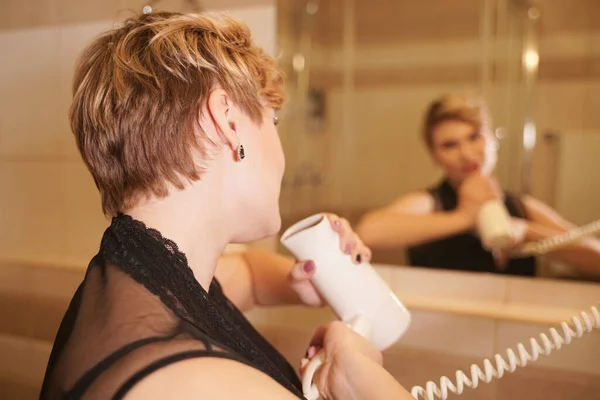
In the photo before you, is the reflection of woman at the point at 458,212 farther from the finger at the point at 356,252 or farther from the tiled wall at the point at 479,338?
the finger at the point at 356,252

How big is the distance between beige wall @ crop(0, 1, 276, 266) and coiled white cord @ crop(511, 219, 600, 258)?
95cm

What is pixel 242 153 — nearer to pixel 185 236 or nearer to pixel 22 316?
pixel 185 236

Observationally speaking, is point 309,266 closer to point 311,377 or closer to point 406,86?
point 311,377

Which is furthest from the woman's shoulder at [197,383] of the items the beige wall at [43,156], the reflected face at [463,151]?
the beige wall at [43,156]

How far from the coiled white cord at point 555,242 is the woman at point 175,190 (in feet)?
1.72

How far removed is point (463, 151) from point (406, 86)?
216mm

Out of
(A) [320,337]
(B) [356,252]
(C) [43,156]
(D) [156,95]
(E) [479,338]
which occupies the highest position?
(D) [156,95]

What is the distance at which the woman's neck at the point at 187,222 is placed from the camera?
682 mm

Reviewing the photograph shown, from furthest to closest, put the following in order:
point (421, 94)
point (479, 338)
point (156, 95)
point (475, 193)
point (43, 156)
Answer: point (43, 156) < point (421, 94) < point (475, 193) < point (479, 338) < point (156, 95)

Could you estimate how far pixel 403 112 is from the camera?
1.32m

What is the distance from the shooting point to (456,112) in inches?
49.7

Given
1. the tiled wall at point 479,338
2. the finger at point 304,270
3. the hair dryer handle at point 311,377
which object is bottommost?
the tiled wall at point 479,338

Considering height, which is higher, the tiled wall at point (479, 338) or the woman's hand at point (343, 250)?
the woman's hand at point (343, 250)

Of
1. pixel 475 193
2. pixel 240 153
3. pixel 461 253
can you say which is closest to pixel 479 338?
pixel 461 253
